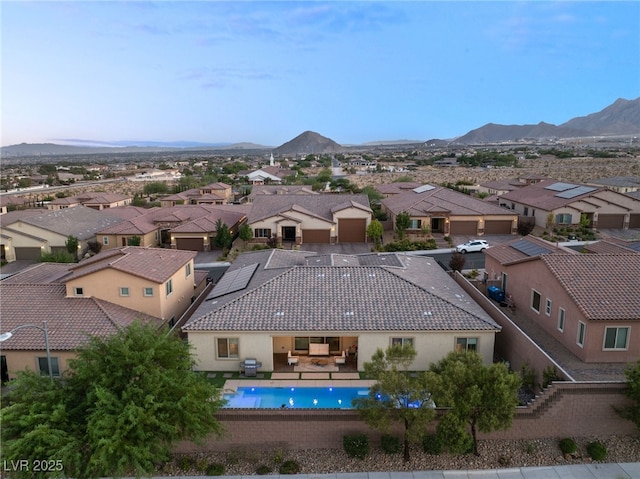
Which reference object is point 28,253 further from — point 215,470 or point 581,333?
point 581,333

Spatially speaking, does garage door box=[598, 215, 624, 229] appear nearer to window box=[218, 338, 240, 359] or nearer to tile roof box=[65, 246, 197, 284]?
tile roof box=[65, 246, 197, 284]

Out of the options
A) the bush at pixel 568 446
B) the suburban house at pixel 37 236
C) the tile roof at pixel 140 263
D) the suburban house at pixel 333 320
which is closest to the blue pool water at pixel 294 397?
the suburban house at pixel 333 320

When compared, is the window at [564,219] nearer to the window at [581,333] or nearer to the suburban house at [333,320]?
the suburban house at [333,320]

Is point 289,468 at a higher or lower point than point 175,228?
lower

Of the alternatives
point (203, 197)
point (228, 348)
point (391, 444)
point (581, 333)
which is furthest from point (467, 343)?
point (203, 197)

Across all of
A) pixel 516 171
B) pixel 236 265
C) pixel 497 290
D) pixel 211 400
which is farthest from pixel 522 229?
pixel 516 171

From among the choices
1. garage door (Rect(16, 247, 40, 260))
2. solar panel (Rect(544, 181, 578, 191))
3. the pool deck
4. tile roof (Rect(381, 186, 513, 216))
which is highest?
solar panel (Rect(544, 181, 578, 191))

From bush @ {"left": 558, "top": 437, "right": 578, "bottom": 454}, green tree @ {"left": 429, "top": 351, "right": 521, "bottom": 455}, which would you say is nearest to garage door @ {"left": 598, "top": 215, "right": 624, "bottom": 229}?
bush @ {"left": 558, "top": 437, "right": 578, "bottom": 454}

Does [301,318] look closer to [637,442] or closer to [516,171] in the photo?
[637,442]
